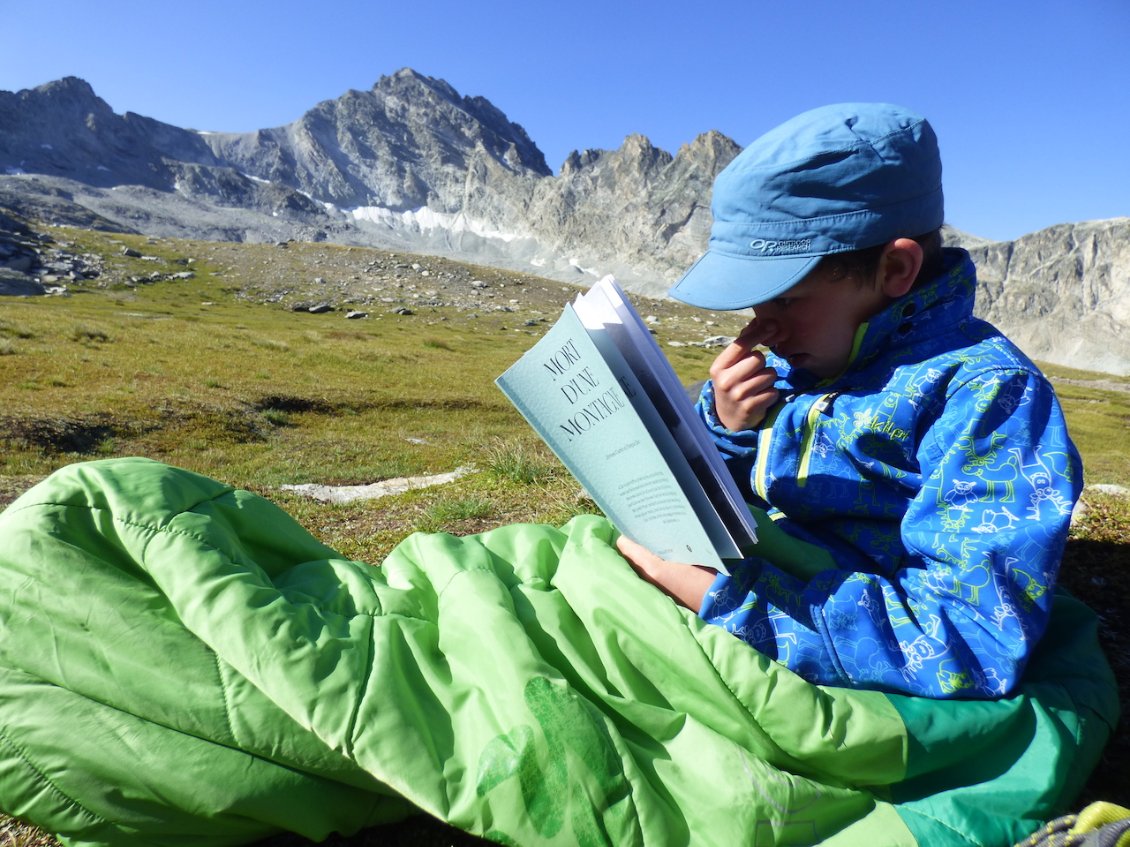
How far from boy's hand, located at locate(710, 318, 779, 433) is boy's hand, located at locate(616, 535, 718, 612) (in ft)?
1.83

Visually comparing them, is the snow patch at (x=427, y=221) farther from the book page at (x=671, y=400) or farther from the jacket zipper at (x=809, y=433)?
the book page at (x=671, y=400)

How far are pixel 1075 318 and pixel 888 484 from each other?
578ft

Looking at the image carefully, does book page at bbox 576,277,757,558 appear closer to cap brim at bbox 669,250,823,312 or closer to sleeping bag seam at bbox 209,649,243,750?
cap brim at bbox 669,250,823,312

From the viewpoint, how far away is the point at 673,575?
1891mm

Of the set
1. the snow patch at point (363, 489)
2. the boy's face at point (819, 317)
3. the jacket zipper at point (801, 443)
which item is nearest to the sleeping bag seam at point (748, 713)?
the jacket zipper at point (801, 443)

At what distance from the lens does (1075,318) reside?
143 m

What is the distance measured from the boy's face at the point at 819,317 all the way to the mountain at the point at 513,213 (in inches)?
5113

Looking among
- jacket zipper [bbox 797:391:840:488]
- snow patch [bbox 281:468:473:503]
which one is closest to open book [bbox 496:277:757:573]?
jacket zipper [bbox 797:391:840:488]

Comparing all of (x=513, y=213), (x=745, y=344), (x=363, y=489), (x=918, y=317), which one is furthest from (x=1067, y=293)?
(x=745, y=344)

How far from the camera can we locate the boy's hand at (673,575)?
1.85 meters

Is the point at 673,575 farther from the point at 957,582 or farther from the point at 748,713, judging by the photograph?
the point at 957,582

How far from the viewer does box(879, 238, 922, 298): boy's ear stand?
6.04 ft

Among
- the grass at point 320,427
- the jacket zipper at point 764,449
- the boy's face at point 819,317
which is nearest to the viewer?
the boy's face at point 819,317

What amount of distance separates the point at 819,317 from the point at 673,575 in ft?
2.71
